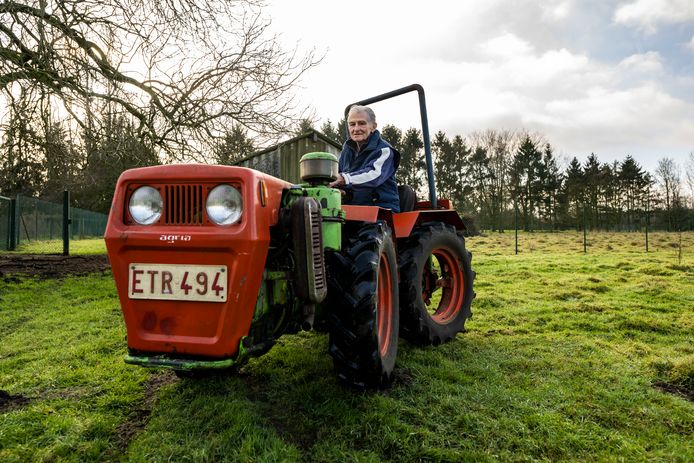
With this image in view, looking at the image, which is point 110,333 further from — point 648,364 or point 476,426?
point 648,364

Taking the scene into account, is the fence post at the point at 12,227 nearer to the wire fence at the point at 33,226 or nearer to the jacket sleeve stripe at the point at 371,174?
the wire fence at the point at 33,226

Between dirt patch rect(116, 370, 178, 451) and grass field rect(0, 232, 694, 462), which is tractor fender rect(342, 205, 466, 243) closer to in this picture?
grass field rect(0, 232, 694, 462)

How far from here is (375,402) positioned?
8.35 feet

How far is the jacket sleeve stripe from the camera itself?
3.18 m

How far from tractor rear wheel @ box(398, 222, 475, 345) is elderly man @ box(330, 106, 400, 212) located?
0.39m

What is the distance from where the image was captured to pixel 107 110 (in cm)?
769

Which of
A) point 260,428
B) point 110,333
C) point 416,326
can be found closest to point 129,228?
point 260,428

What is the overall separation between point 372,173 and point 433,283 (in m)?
1.42

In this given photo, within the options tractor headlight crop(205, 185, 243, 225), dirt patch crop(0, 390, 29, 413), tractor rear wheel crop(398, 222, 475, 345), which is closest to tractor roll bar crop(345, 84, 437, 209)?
tractor rear wheel crop(398, 222, 475, 345)

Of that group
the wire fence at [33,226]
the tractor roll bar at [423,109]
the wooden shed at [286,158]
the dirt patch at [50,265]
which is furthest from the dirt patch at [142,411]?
the wire fence at [33,226]

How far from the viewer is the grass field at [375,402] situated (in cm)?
213

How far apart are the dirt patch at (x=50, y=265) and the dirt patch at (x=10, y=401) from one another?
5.52 m

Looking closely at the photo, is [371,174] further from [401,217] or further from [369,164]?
[401,217]

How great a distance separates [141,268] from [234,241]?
1.54ft
